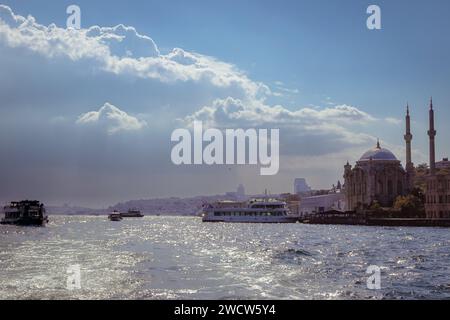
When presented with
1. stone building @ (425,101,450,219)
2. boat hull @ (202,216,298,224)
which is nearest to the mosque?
boat hull @ (202,216,298,224)

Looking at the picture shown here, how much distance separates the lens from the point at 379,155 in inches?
5753

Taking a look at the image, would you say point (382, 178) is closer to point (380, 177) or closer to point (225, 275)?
point (380, 177)

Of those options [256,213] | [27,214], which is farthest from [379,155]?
[27,214]

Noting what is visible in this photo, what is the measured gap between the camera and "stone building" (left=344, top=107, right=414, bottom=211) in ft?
465

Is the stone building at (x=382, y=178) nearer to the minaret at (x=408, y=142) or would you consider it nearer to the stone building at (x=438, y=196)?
the minaret at (x=408, y=142)

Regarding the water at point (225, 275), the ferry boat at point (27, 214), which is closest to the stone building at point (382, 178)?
the ferry boat at point (27, 214)

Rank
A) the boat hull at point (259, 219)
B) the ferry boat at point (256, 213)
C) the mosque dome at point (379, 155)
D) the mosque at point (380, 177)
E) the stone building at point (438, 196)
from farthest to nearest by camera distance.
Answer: the mosque dome at point (379, 155), the mosque at point (380, 177), the ferry boat at point (256, 213), the boat hull at point (259, 219), the stone building at point (438, 196)

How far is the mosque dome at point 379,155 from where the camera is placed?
146 meters

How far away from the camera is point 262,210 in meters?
138

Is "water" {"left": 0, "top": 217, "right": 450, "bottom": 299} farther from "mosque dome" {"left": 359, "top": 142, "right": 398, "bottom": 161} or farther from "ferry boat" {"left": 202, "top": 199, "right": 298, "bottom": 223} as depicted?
"mosque dome" {"left": 359, "top": 142, "right": 398, "bottom": 161}

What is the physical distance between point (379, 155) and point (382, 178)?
6.20 m
